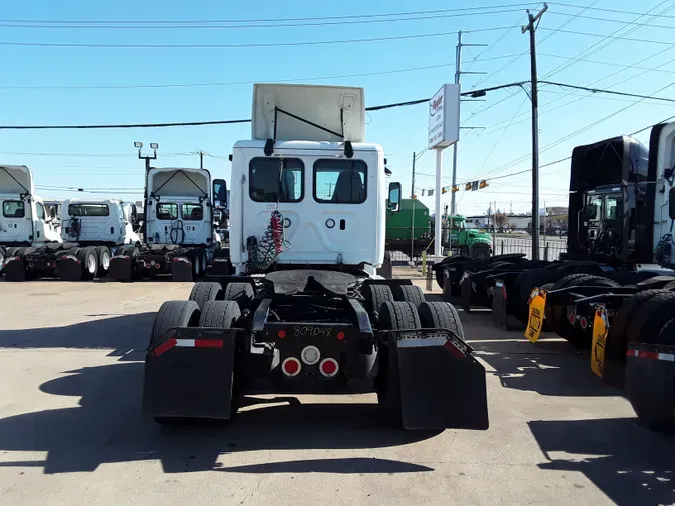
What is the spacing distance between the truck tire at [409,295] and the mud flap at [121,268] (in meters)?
13.5

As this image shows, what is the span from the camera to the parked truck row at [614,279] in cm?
418

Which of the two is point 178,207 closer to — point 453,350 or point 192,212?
point 192,212

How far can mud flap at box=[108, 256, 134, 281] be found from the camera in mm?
17438

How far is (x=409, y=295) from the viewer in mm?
5957

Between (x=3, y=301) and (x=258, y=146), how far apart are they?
9151 millimetres

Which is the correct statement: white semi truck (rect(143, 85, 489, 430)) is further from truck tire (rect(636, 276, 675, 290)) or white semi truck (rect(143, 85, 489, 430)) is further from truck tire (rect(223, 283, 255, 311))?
truck tire (rect(636, 276, 675, 290))

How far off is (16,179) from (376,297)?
60.0ft

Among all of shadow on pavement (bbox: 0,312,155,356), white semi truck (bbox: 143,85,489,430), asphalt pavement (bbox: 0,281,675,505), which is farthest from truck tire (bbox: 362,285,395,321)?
shadow on pavement (bbox: 0,312,155,356)

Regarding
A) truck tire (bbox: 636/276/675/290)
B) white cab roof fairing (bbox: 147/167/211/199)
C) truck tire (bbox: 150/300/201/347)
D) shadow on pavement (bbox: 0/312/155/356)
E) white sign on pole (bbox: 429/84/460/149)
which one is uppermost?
white sign on pole (bbox: 429/84/460/149)

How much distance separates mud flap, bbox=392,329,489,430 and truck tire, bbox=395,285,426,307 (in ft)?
5.47

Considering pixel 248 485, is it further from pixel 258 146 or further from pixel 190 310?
pixel 258 146

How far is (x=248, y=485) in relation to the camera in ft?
12.2

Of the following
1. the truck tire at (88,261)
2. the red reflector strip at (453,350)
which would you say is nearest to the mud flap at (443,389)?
the red reflector strip at (453,350)

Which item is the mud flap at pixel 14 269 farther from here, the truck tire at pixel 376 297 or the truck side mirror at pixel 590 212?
the truck side mirror at pixel 590 212
